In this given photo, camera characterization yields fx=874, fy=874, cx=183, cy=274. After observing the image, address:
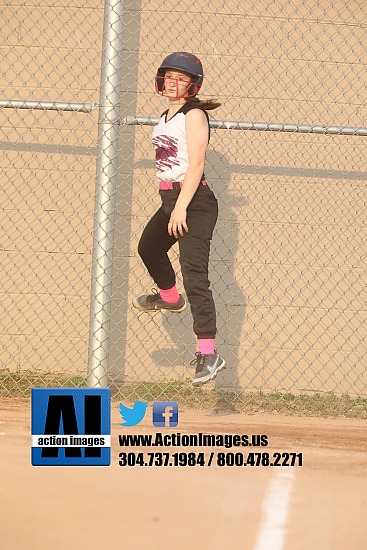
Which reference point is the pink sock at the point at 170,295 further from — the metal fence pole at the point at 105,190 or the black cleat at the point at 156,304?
the metal fence pole at the point at 105,190

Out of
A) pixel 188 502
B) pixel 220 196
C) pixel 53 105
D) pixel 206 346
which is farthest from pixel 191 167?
pixel 188 502

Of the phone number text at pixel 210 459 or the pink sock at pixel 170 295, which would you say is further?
the pink sock at pixel 170 295

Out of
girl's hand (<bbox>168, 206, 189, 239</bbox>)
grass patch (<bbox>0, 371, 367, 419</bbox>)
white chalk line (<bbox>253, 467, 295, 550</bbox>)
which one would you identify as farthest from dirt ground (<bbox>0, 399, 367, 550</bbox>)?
girl's hand (<bbox>168, 206, 189, 239</bbox>)

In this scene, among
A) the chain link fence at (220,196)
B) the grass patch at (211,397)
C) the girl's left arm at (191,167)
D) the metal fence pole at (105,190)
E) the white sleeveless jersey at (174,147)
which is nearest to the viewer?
the girl's left arm at (191,167)

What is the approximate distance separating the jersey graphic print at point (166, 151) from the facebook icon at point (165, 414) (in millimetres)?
1548

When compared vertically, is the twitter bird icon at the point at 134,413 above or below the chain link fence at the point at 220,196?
below

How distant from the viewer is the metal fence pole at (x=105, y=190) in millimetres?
5461

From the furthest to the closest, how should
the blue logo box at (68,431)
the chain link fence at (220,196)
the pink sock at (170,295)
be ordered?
the chain link fence at (220,196), the pink sock at (170,295), the blue logo box at (68,431)

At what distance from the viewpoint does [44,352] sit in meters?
6.24

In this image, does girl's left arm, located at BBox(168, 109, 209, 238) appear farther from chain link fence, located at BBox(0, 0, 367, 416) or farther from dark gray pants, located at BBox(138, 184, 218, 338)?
chain link fence, located at BBox(0, 0, 367, 416)

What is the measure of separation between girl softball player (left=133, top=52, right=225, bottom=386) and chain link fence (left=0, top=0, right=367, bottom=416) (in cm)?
128

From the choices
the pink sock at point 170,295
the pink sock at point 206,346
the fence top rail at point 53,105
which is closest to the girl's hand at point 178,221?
the pink sock at point 170,295

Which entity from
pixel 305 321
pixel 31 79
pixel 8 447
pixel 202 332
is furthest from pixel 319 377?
pixel 31 79

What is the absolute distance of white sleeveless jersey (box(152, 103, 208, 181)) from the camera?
4840 millimetres
